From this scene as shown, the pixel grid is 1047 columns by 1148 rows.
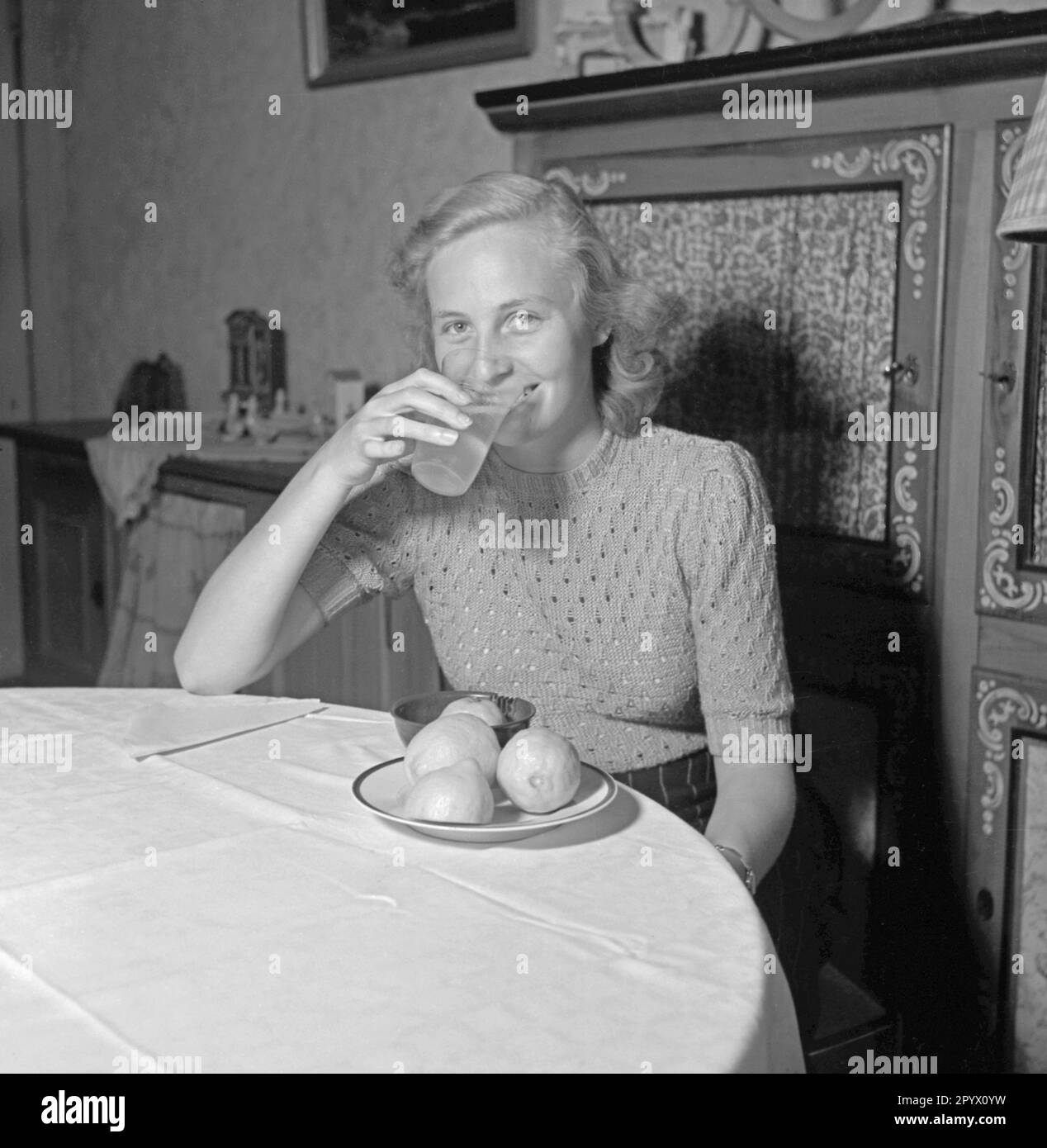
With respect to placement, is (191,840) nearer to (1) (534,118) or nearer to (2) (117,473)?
(1) (534,118)

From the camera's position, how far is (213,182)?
4062mm

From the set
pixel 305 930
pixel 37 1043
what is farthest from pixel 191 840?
pixel 37 1043

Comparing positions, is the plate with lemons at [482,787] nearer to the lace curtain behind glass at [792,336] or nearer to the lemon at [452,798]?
the lemon at [452,798]

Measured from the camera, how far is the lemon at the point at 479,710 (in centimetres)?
127

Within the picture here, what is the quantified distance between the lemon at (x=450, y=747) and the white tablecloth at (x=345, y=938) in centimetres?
6

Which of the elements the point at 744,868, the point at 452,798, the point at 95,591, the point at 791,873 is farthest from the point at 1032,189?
the point at 95,591

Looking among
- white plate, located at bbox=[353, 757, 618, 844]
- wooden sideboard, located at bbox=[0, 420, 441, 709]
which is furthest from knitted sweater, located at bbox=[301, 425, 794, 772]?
wooden sideboard, located at bbox=[0, 420, 441, 709]

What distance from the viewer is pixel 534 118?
2461 mm

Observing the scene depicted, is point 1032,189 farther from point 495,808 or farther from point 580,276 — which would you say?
point 495,808

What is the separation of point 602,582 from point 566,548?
67 millimetres

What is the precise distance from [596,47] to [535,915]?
2.11 meters

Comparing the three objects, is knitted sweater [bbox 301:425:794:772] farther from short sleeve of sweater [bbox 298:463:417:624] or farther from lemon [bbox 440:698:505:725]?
lemon [bbox 440:698:505:725]

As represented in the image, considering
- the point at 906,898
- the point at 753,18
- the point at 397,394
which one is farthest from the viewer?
the point at 753,18

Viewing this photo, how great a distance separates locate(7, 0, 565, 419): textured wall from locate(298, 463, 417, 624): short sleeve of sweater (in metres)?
1.49
